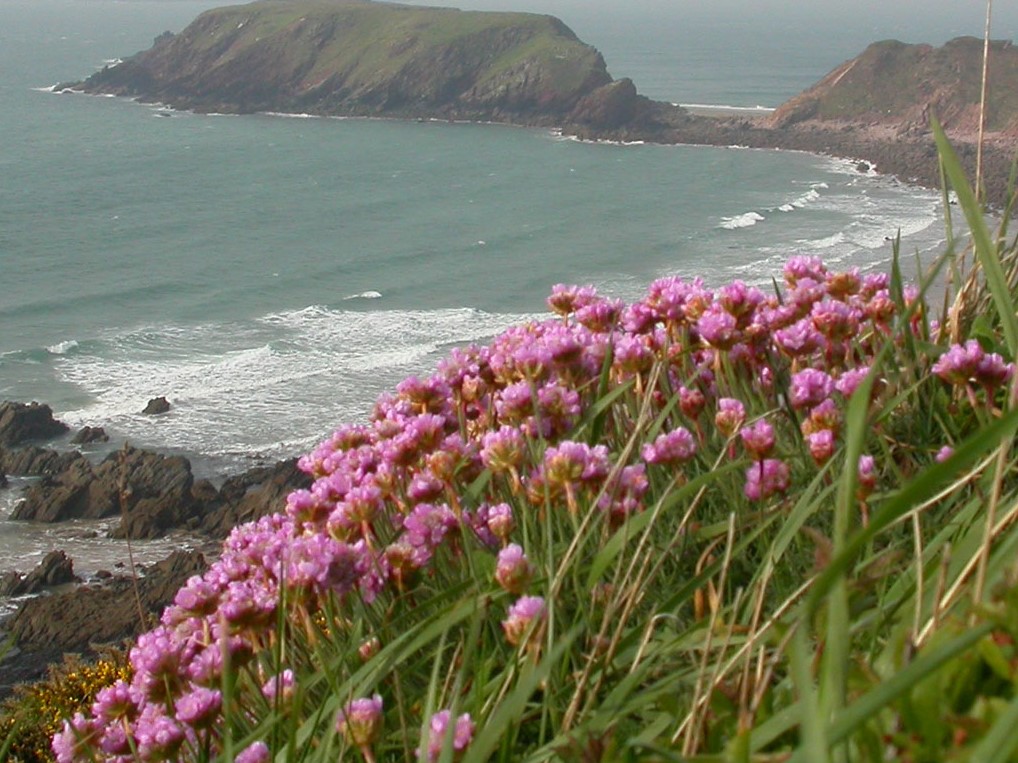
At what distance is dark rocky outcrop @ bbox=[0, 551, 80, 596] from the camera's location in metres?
19.0

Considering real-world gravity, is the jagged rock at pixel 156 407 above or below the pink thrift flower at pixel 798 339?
below

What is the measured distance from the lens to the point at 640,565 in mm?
2074

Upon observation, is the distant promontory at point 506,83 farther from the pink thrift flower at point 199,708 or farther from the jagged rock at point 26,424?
the pink thrift flower at point 199,708

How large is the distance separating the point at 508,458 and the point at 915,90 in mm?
72356

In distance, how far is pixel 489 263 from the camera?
39688 mm

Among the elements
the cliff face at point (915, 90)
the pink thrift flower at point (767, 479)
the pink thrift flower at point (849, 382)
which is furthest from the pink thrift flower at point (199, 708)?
the cliff face at point (915, 90)

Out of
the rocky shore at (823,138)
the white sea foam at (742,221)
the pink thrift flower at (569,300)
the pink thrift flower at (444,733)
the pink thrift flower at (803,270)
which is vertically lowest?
the white sea foam at (742,221)

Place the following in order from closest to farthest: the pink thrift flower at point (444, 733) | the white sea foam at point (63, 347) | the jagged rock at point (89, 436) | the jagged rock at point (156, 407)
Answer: the pink thrift flower at point (444, 733)
the jagged rock at point (89, 436)
the jagged rock at point (156, 407)
the white sea foam at point (63, 347)

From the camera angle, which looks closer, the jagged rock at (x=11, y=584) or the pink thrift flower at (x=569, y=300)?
the pink thrift flower at (x=569, y=300)

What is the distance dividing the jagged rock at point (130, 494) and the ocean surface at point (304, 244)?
19.9 inches

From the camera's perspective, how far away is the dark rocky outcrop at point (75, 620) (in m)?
16.5

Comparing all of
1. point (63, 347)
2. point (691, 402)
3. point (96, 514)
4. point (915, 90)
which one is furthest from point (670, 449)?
point (915, 90)

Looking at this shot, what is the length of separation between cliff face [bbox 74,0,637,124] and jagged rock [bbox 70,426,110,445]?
51215mm

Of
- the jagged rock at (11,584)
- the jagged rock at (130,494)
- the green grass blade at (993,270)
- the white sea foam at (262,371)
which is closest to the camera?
the green grass blade at (993,270)
